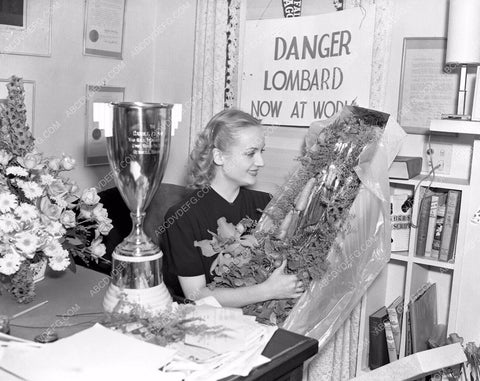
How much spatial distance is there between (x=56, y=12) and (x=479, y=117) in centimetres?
186

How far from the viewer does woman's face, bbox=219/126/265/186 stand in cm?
216

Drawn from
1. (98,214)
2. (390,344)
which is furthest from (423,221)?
(98,214)

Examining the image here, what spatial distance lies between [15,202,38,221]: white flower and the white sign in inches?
62.1

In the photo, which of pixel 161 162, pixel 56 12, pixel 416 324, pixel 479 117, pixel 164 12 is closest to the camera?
pixel 161 162

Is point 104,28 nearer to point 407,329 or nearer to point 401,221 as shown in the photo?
point 401,221

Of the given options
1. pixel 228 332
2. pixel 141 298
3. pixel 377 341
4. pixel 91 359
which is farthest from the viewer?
pixel 377 341

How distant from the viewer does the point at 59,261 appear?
143 cm

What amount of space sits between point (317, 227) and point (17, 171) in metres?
0.85

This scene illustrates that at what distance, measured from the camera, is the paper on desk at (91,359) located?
3.25 feet

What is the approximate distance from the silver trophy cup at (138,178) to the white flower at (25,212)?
9.1 inches

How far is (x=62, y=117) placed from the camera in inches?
110

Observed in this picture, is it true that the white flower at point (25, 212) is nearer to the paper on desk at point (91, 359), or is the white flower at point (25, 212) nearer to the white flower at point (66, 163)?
the white flower at point (66, 163)

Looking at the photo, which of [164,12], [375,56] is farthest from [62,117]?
[375,56]

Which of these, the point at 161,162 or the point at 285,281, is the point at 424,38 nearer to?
the point at 285,281
